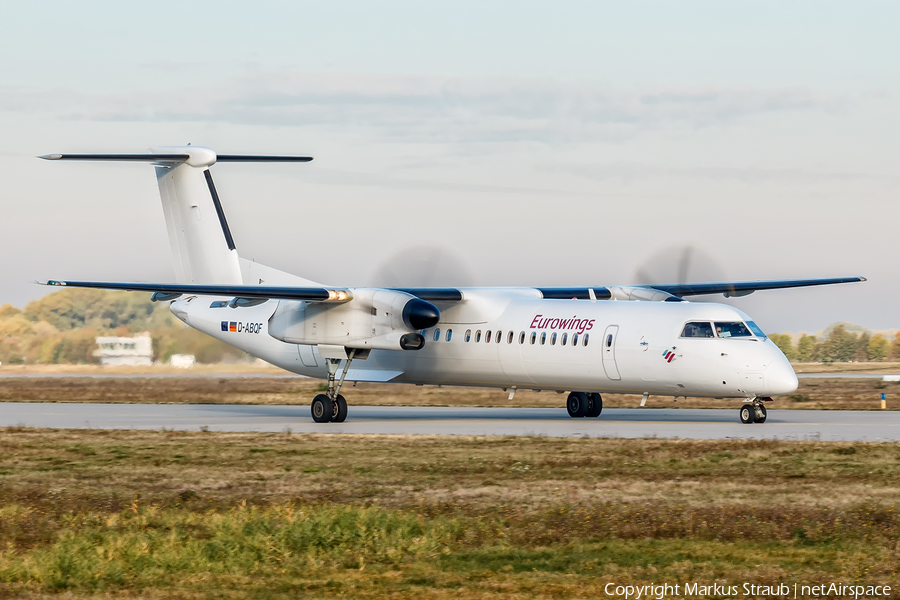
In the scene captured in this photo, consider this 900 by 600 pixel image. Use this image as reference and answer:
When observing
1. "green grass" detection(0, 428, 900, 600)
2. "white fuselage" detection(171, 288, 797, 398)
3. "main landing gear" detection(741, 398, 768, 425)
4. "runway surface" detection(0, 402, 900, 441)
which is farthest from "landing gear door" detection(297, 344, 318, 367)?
"main landing gear" detection(741, 398, 768, 425)

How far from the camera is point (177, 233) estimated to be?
30.7 meters

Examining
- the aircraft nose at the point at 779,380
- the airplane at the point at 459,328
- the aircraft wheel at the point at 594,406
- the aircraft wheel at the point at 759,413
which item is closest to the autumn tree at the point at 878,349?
the airplane at the point at 459,328

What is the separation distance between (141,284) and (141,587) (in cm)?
1747

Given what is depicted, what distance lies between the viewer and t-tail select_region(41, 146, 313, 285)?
98.2 feet

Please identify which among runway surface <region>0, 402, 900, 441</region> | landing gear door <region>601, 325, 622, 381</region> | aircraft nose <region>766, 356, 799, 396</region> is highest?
landing gear door <region>601, 325, 622, 381</region>

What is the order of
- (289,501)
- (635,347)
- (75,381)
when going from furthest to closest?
(75,381) < (635,347) < (289,501)

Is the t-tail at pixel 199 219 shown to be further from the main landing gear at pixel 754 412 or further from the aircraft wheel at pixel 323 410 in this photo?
the main landing gear at pixel 754 412

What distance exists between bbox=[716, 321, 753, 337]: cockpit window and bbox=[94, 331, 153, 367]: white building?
94.6 feet

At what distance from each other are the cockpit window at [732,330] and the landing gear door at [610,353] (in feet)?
7.70

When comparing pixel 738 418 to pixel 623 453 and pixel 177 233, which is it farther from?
pixel 177 233

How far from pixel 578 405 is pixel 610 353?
4.29m

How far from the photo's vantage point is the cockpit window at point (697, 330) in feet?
74.1

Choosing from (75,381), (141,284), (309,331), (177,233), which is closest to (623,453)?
(309,331)

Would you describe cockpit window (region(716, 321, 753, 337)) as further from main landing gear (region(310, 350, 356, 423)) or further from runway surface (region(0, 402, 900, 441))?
main landing gear (region(310, 350, 356, 423))
